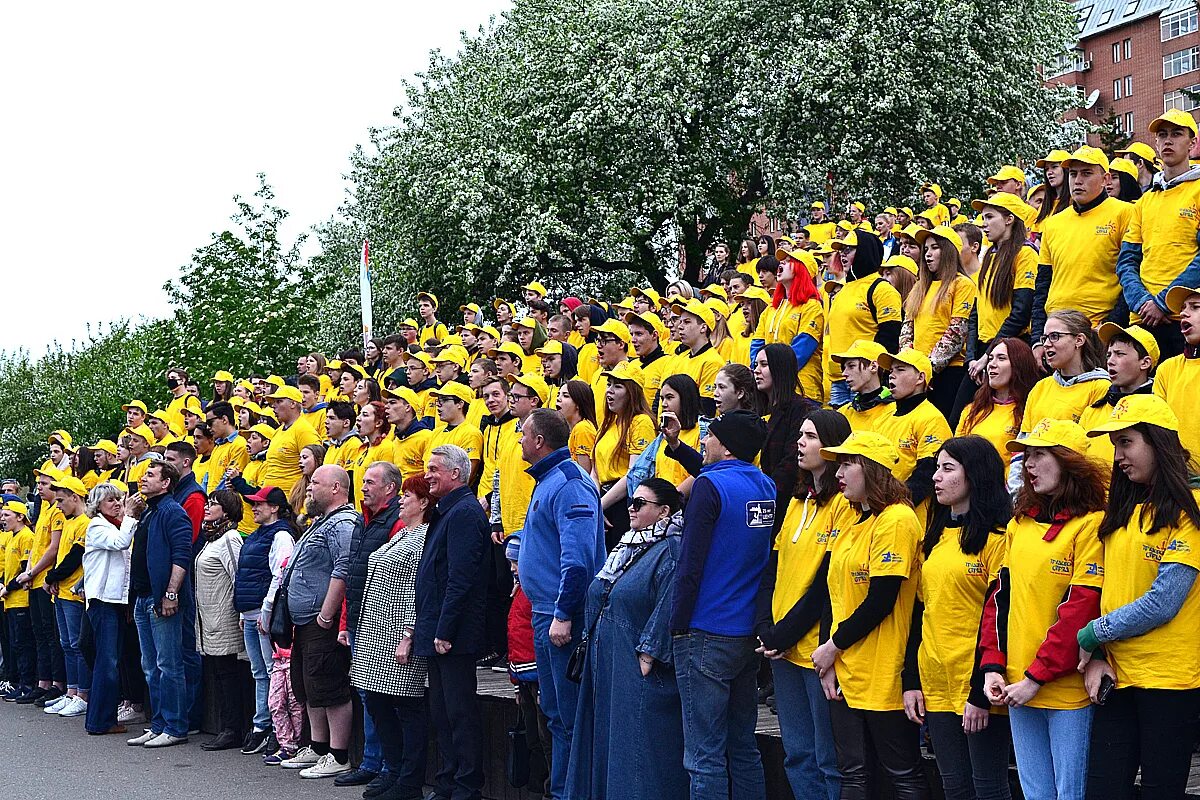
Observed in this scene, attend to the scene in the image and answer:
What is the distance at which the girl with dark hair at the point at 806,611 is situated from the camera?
271 inches

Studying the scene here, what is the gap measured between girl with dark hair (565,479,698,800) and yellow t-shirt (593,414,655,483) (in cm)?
241

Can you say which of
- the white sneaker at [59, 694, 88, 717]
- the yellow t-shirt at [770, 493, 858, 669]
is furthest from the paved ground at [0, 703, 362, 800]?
the yellow t-shirt at [770, 493, 858, 669]

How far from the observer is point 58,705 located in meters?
15.3

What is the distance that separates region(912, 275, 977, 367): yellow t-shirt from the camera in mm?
9367

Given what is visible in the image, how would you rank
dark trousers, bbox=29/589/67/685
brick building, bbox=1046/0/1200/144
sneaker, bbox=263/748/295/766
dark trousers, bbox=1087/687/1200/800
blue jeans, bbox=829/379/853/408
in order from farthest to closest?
brick building, bbox=1046/0/1200/144 < dark trousers, bbox=29/589/67/685 < sneaker, bbox=263/748/295/766 < blue jeans, bbox=829/379/853/408 < dark trousers, bbox=1087/687/1200/800

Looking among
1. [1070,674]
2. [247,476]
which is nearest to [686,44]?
[247,476]

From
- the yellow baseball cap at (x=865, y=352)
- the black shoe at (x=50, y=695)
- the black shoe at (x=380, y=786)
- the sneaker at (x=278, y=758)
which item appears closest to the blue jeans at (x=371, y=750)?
the black shoe at (x=380, y=786)

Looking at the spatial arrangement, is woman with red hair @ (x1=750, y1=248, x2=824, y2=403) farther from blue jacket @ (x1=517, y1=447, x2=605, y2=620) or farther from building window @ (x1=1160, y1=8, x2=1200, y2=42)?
building window @ (x1=1160, y1=8, x2=1200, y2=42)

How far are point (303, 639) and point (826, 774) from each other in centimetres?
527

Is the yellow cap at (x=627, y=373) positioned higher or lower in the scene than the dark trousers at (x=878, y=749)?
higher

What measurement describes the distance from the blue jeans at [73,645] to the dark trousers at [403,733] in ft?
20.0

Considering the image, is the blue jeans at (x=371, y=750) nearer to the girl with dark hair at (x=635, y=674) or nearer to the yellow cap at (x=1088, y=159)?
the girl with dark hair at (x=635, y=674)

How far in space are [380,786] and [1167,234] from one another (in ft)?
20.4

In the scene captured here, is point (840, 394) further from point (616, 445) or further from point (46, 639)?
point (46, 639)
